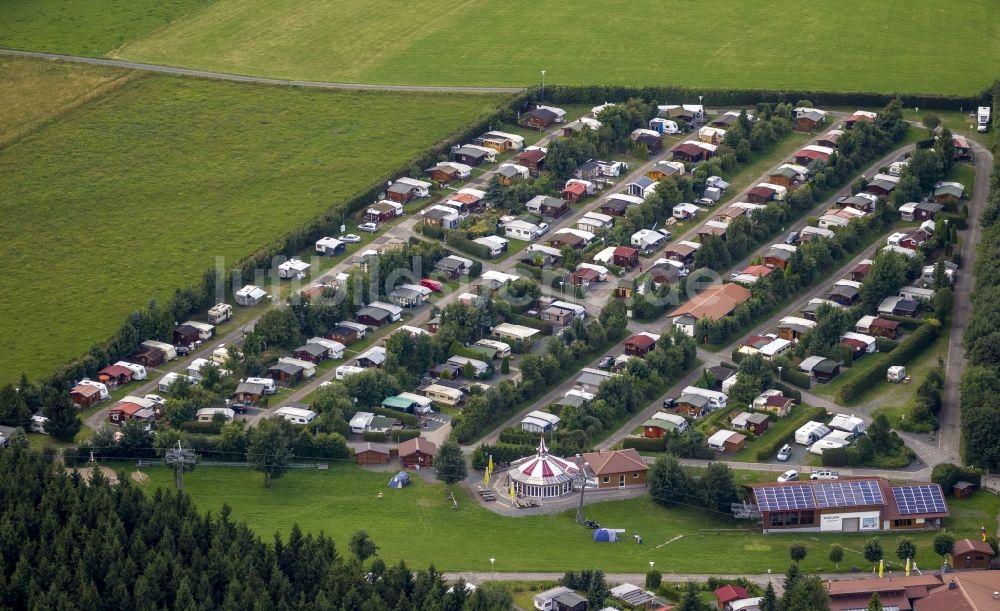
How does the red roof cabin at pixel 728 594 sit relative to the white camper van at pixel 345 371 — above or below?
below

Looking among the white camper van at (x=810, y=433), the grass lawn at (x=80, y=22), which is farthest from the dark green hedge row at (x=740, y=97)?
the white camper van at (x=810, y=433)

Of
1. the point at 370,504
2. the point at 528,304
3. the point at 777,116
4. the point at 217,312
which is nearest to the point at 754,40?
the point at 777,116

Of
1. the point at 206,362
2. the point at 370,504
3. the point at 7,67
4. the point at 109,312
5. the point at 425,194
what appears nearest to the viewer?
the point at 370,504

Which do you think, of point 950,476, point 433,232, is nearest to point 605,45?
point 433,232

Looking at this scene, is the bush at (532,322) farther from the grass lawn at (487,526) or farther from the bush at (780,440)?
the grass lawn at (487,526)

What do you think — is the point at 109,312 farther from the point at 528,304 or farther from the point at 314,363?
the point at 528,304

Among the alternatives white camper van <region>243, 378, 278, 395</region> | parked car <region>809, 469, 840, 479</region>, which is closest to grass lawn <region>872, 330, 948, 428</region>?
parked car <region>809, 469, 840, 479</region>

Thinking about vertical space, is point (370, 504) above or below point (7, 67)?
below

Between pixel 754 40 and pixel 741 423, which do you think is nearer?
pixel 741 423
